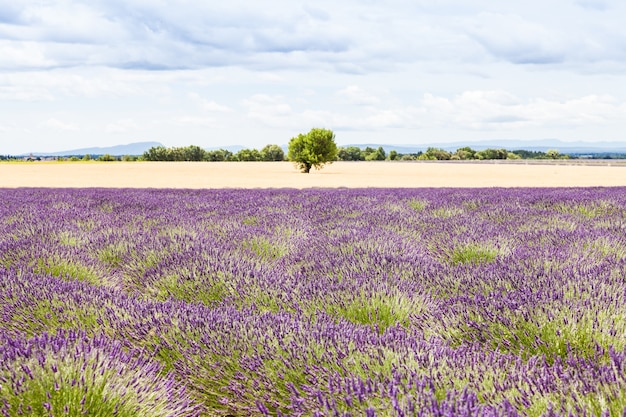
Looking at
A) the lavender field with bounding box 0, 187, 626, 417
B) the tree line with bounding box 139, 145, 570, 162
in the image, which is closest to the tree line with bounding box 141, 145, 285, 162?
the tree line with bounding box 139, 145, 570, 162

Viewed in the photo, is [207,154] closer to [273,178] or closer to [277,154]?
[277,154]

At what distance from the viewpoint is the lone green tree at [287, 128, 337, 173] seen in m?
52.4

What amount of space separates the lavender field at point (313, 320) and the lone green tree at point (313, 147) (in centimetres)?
4559

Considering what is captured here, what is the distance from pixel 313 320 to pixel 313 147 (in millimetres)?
49530

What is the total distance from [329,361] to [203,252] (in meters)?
2.64

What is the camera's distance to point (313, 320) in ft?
10.6

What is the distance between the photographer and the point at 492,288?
153 inches

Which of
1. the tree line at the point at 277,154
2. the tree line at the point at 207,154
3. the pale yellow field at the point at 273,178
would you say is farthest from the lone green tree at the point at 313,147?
the tree line at the point at 207,154

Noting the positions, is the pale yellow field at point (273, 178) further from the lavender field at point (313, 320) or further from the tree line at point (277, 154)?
the tree line at point (277, 154)

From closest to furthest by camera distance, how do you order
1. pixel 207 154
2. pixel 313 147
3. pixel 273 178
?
pixel 273 178
pixel 313 147
pixel 207 154

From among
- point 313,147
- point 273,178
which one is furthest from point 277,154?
point 273,178

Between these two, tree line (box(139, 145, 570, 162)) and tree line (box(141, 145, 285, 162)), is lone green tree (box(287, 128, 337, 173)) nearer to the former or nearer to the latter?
tree line (box(139, 145, 570, 162))

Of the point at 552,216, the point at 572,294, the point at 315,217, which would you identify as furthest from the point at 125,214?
the point at 572,294

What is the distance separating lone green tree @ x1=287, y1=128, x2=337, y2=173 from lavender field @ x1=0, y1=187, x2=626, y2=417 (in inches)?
1795
